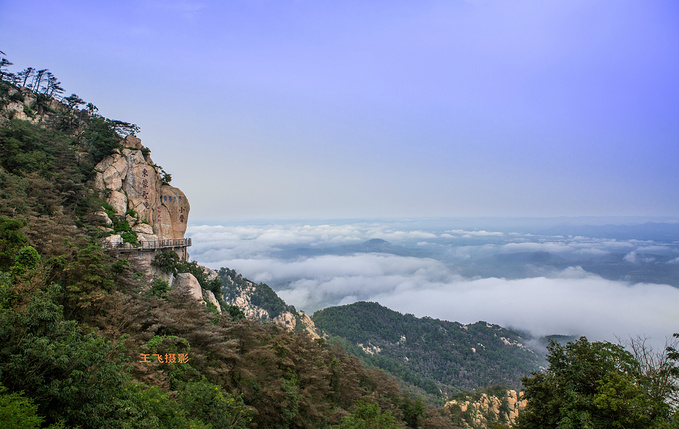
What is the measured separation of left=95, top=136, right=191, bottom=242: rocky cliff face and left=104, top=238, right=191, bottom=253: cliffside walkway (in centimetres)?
61

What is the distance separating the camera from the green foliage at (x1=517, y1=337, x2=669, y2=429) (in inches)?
440

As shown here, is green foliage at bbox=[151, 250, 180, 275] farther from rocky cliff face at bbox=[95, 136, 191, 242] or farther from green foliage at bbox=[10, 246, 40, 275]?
green foliage at bbox=[10, 246, 40, 275]

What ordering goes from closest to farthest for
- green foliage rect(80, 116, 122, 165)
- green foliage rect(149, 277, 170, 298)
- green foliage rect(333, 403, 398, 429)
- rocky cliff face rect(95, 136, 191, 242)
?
green foliage rect(333, 403, 398, 429), green foliage rect(149, 277, 170, 298), rocky cliff face rect(95, 136, 191, 242), green foliage rect(80, 116, 122, 165)

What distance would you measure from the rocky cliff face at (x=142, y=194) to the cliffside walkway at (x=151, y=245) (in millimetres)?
611

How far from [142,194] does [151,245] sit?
5.45 m

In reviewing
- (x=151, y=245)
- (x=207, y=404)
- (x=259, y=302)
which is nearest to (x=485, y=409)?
(x=259, y=302)

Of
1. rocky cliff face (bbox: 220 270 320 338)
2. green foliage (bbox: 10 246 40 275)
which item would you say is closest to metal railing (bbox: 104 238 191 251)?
green foliage (bbox: 10 246 40 275)

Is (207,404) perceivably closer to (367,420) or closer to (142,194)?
(367,420)

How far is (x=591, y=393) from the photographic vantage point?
13.5 meters

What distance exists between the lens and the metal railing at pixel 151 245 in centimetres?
2148

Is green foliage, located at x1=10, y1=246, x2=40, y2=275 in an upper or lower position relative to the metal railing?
upper

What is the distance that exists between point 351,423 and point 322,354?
10.3 meters

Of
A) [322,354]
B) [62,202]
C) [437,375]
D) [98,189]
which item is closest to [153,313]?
[322,354]

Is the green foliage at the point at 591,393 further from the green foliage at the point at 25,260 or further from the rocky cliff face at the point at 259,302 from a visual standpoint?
the rocky cliff face at the point at 259,302
